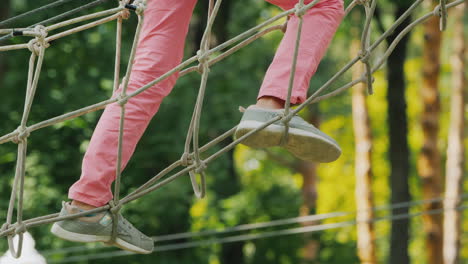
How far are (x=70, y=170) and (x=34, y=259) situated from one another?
2.01 metres

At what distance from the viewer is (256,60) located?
10.5 m

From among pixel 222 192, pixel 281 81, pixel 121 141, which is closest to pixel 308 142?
pixel 281 81

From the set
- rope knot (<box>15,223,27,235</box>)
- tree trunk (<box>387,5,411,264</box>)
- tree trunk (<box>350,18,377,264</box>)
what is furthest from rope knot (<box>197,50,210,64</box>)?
tree trunk (<box>350,18,377,264</box>)

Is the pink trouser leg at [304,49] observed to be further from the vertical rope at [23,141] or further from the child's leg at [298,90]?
the vertical rope at [23,141]

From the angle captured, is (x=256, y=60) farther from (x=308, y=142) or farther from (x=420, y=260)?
(x=420, y=260)

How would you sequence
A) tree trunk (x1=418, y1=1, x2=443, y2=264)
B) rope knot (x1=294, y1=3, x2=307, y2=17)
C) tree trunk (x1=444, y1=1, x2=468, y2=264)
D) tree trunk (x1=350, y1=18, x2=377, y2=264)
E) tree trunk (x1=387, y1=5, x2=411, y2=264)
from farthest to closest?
tree trunk (x1=350, y1=18, x2=377, y2=264) < tree trunk (x1=444, y1=1, x2=468, y2=264) < tree trunk (x1=418, y1=1, x2=443, y2=264) < tree trunk (x1=387, y1=5, x2=411, y2=264) < rope knot (x1=294, y1=3, x2=307, y2=17)

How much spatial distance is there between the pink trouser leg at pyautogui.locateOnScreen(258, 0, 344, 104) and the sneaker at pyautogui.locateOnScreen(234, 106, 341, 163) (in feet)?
0.20

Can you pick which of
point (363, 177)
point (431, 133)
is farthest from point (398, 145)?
point (363, 177)

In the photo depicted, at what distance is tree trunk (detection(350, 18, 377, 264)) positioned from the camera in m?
9.81

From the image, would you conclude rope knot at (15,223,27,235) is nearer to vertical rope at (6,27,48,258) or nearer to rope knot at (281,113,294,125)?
vertical rope at (6,27,48,258)

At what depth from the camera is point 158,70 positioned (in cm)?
219

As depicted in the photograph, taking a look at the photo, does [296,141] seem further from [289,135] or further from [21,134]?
[21,134]

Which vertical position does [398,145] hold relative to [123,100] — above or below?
above

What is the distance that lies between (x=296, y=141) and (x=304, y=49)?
0.81ft
